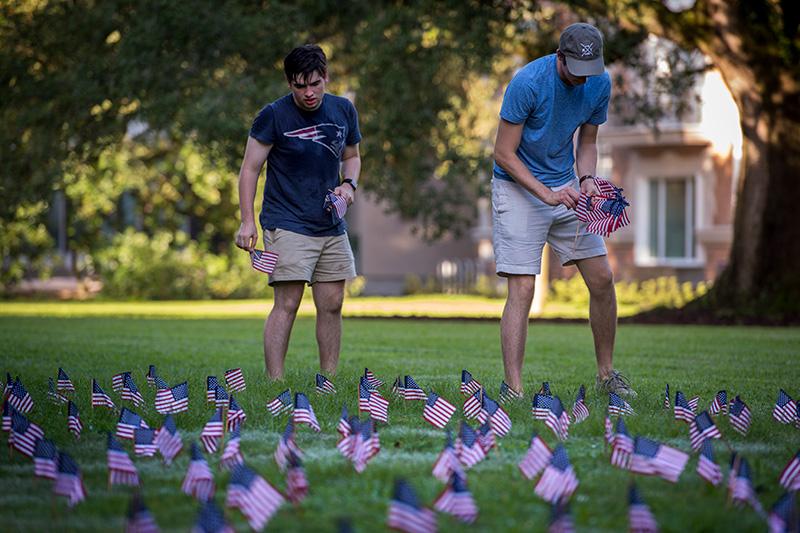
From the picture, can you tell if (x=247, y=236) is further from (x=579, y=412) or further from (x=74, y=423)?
(x=579, y=412)

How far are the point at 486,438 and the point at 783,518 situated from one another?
1.57 meters

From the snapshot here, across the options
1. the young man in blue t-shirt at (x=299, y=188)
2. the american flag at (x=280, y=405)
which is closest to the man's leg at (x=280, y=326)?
the young man in blue t-shirt at (x=299, y=188)

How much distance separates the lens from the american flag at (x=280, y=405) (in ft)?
19.3

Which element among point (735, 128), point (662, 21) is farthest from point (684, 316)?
point (735, 128)

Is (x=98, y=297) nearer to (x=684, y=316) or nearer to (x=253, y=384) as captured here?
(x=684, y=316)

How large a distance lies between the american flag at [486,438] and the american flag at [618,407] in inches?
39.0

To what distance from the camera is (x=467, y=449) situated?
4586mm

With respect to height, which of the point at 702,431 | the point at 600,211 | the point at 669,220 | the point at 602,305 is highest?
the point at 669,220

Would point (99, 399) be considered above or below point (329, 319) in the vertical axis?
below

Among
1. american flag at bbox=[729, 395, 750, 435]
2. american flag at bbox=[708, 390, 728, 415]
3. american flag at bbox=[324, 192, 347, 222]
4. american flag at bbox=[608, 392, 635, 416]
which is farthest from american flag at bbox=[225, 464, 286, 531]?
american flag at bbox=[324, 192, 347, 222]

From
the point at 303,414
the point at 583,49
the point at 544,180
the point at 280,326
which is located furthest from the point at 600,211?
the point at 303,414

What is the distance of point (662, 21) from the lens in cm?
1720

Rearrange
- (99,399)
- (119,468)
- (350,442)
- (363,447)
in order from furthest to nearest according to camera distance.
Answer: (99,399) < (350,442) < (363,447) < (119,468)

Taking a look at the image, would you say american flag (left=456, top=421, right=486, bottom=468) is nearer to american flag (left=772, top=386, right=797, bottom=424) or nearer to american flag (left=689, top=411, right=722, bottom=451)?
american flag (left=689, top=411, right=722, bottom=451)
